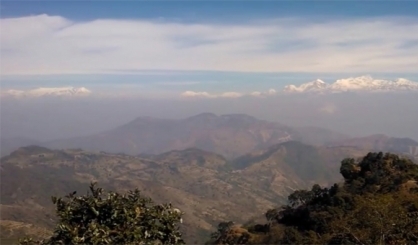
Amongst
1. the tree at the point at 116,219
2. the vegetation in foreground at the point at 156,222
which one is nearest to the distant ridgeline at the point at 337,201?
the vegetation in foreground at the point at 156,222

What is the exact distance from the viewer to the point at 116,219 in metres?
13.8

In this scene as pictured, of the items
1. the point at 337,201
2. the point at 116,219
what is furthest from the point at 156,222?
the point at 337,201

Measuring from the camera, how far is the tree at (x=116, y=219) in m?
13.2

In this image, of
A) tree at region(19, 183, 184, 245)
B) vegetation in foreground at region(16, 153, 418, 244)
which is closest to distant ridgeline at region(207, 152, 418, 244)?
vegetation in foreground at region(16, 153, 418, 244)

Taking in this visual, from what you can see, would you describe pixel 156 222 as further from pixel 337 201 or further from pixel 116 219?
pixel 337 201

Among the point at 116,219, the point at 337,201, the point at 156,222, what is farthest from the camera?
the point at 337,201

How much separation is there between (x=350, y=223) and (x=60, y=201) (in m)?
26.2

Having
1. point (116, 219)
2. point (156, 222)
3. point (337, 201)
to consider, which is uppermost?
point (116, 219)

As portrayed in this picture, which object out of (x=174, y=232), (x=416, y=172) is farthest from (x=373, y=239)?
(x=416, y=172)

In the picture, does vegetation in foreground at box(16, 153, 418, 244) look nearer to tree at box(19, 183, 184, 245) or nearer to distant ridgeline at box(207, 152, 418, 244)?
tree at box(19, 183, 184, 245)

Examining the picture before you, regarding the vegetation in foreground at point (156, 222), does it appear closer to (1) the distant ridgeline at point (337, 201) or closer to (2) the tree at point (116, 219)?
(2) the tree at point (116, 219)

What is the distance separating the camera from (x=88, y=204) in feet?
45.8

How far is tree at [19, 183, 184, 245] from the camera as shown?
1320cm

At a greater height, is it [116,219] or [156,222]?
[116,219]
